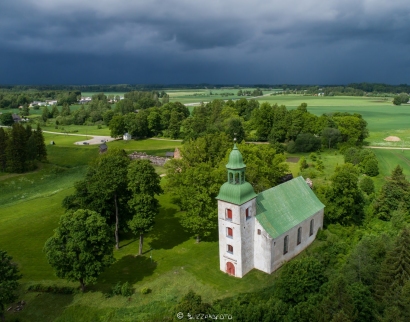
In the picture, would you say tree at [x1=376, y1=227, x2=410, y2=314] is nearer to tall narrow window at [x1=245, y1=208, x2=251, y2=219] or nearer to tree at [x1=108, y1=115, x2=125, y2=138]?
tall narrow window at [x1=245, y1=208, x2=251, y2=219]

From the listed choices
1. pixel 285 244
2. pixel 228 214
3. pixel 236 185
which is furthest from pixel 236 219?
pixel 285 244

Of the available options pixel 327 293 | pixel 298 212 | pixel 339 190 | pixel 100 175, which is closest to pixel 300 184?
pixel 298 212

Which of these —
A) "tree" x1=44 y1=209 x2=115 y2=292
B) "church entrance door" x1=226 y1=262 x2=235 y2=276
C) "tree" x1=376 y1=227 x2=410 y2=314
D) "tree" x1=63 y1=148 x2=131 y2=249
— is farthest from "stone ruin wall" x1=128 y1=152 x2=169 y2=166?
"tree" x1=376 y1=227 x2=410 y2=314

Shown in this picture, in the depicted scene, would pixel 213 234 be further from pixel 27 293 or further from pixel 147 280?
pixel 27 293

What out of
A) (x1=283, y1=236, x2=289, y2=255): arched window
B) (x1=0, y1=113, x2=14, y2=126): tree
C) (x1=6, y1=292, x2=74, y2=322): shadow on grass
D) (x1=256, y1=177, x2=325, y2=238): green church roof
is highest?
(x1=0, y1=113, x2=14, y2=126): tree

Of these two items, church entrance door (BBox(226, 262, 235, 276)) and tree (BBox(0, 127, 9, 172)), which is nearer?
church entrance door (BBox(226, 262, 235, 276))

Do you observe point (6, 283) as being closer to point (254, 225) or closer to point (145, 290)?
point (145, 290)

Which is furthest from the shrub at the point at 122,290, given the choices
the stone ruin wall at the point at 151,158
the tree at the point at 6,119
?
the tree at the point at 6,119
